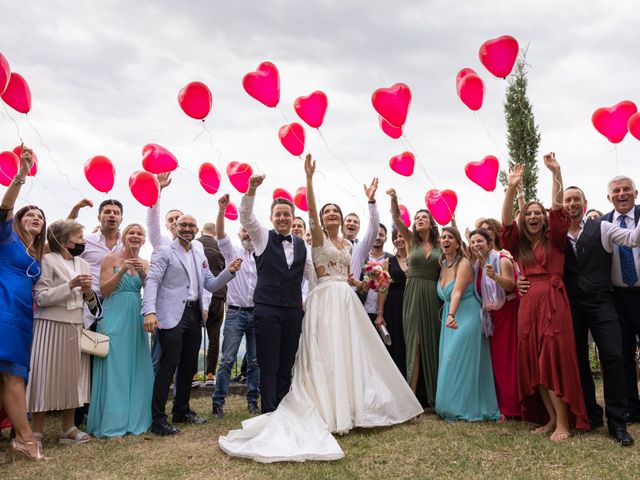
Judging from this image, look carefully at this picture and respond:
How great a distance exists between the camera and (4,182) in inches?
275

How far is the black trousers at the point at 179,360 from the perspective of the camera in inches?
228

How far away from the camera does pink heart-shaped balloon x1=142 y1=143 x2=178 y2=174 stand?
21.9 feet

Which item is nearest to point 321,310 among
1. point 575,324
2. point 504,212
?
point 504,212

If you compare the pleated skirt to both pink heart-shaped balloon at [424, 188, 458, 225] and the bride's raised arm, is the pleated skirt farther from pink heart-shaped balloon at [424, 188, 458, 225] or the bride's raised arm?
pink heart-shaped balloon at [424, 188, 458, 225]

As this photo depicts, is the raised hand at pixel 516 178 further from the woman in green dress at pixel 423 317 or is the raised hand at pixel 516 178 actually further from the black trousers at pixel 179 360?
the black trousers at pixel 179 360

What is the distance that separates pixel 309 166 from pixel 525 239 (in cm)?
231

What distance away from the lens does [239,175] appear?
26.8ft

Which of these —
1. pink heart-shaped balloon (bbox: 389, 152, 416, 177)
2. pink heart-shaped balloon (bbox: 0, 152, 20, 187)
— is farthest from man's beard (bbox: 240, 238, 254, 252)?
pink heart-shaped balloon (bbox: 0, 152, 20, 187)

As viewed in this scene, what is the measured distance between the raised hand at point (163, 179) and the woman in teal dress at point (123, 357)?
802mm

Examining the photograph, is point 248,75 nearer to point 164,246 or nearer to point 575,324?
point 164,246

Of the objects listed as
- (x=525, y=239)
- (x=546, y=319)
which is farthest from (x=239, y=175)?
(x=546, y=319)

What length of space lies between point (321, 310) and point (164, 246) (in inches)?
74.0

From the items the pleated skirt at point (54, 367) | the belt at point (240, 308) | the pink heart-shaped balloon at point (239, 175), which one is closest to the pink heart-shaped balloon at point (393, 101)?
the pink heart-shaped balloon at point (239, 175)

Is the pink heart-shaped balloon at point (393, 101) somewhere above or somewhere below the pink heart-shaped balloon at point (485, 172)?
Result: above
